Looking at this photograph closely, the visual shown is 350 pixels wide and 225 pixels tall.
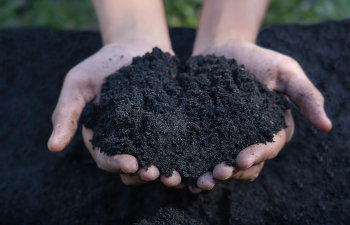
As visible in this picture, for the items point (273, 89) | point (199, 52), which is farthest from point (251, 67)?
point (199, 52)

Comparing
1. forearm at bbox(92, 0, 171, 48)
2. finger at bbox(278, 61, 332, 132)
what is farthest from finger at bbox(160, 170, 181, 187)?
forearm at bbox(92, 0, 171, 48)

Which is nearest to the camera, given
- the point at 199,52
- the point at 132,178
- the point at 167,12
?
the point at 132,178

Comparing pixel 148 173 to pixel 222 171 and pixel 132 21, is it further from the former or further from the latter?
pixel 132 21

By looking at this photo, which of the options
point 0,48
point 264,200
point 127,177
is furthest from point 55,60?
point 264,200

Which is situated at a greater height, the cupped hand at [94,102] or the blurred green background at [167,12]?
the cupped hand at [94,102]

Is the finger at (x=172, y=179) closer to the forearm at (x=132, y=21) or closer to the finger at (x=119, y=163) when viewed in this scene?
the finger at (x=119, y=163)

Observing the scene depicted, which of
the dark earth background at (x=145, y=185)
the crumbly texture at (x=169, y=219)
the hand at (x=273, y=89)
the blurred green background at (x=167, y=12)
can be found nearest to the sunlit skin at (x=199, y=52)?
the hand at (x=273, y=89)

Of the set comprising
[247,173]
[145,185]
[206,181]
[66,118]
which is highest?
[66,118]
